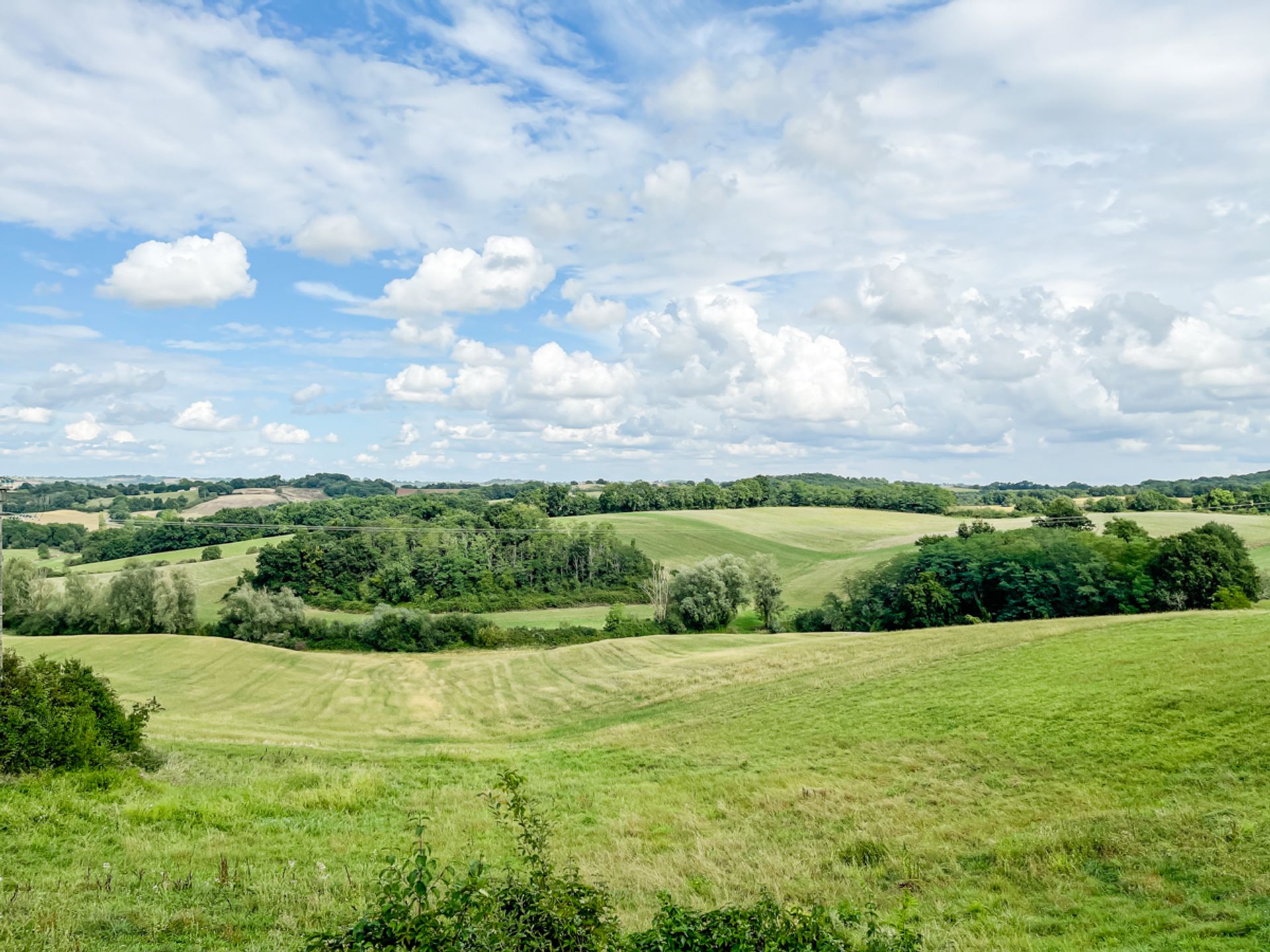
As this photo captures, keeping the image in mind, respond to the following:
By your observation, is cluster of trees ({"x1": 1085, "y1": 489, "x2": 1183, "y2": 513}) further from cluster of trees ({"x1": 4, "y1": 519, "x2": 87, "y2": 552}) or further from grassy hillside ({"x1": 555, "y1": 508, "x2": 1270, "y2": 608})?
cluster of trees ({"x1": 4, "y1": 519, "x2": 87, "y2": 552})

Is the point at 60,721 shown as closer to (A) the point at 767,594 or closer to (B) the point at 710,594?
(B) the point at 710,594

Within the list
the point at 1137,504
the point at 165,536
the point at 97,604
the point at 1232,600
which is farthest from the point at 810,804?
the point at 1137,504

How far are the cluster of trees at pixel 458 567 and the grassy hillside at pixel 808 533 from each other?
651 centimetres

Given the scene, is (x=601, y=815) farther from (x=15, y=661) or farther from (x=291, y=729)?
(x=291, y=729)

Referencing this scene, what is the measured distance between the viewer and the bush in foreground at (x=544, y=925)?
518cm

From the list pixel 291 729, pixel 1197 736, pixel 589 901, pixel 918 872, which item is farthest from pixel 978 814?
pixel 291 729

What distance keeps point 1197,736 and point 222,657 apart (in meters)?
57.1

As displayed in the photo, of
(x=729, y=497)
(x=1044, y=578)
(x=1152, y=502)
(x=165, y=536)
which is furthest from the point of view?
(x=729, y=497)

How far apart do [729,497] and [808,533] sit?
3913 centimetres

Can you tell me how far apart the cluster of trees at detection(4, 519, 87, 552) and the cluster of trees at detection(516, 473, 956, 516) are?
6946cm

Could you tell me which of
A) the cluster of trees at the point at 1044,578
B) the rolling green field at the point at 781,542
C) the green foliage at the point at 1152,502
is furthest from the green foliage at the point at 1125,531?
the green foliage at the point at 1152,502

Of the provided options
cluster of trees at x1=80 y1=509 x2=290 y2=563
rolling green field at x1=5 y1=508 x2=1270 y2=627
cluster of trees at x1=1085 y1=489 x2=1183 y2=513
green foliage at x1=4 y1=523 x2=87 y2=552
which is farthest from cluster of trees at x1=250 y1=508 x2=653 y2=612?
cluster of trees at x1=1085 y1=489 x2=1183 y2=513

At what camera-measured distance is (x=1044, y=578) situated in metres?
60.2

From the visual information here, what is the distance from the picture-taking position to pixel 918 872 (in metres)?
11.6
